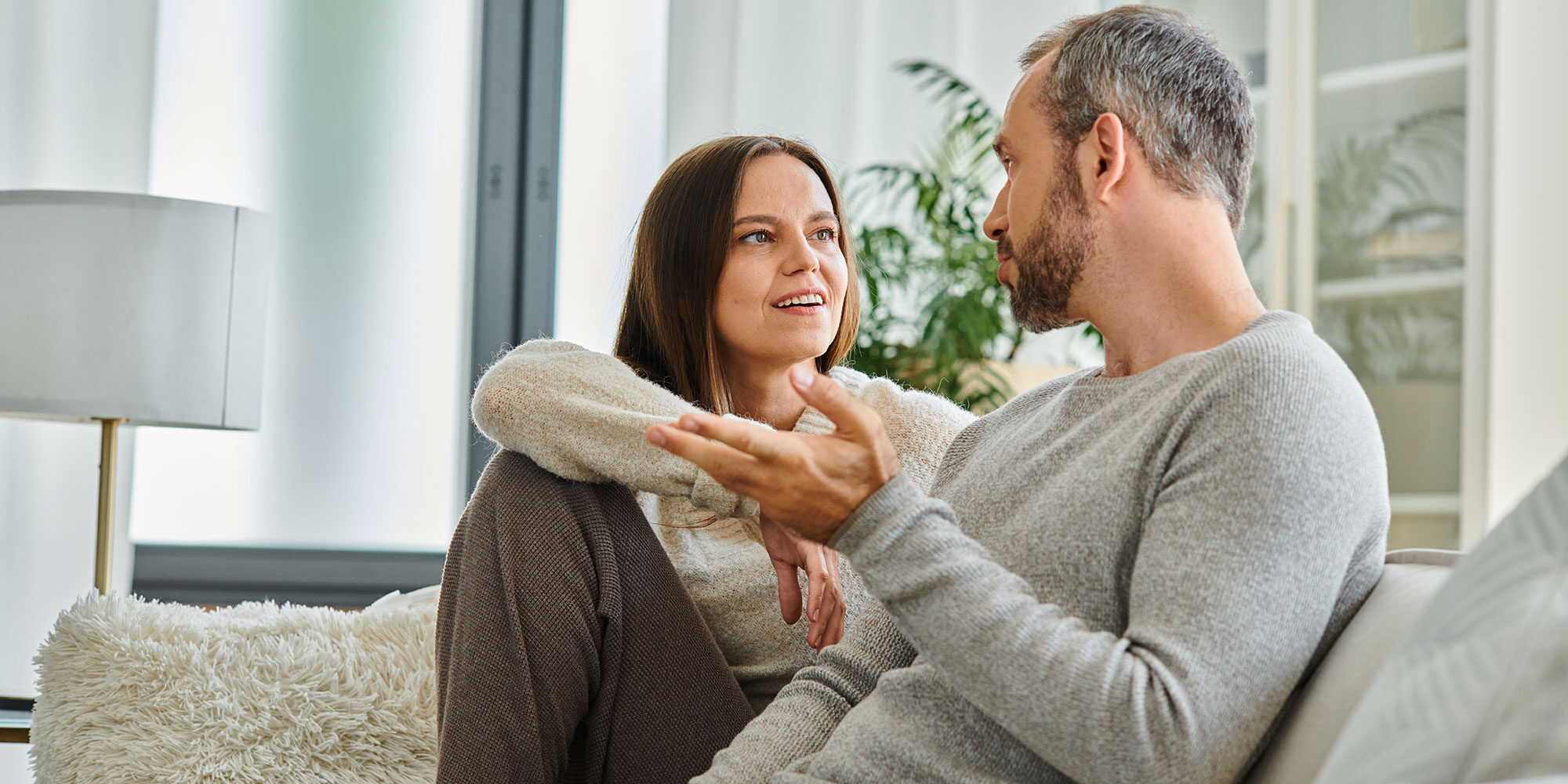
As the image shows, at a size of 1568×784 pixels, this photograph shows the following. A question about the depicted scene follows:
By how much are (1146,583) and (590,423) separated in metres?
0.69

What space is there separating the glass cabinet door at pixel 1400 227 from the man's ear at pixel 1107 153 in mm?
1976

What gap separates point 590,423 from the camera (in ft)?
4.44

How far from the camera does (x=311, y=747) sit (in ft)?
5.14

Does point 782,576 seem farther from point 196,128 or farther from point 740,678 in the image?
point 196,128

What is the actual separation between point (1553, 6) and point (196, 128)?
2.93m

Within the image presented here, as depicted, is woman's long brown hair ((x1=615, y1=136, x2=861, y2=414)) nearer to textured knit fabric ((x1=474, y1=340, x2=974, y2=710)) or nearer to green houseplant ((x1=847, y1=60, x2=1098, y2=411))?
textured knit fabric ((x1=474, y1=340, x2=974, y2=710))

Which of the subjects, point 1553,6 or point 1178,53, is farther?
point 1553,6

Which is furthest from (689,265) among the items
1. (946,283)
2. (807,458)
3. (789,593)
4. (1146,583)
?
(946,283)

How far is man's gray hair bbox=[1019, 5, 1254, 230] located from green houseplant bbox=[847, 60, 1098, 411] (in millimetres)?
1502

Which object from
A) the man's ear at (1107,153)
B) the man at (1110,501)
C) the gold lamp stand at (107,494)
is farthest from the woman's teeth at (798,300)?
the gold lamp stand at (107,494)

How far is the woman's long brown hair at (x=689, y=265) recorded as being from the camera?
169cm

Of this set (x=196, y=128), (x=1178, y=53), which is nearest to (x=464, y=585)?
(x=1178, y=53)

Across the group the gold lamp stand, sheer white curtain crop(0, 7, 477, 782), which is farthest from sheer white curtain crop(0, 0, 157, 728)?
the gold lamp stand

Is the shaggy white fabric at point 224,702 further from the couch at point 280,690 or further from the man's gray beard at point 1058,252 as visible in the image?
the man's gray beard at point 1058,252
